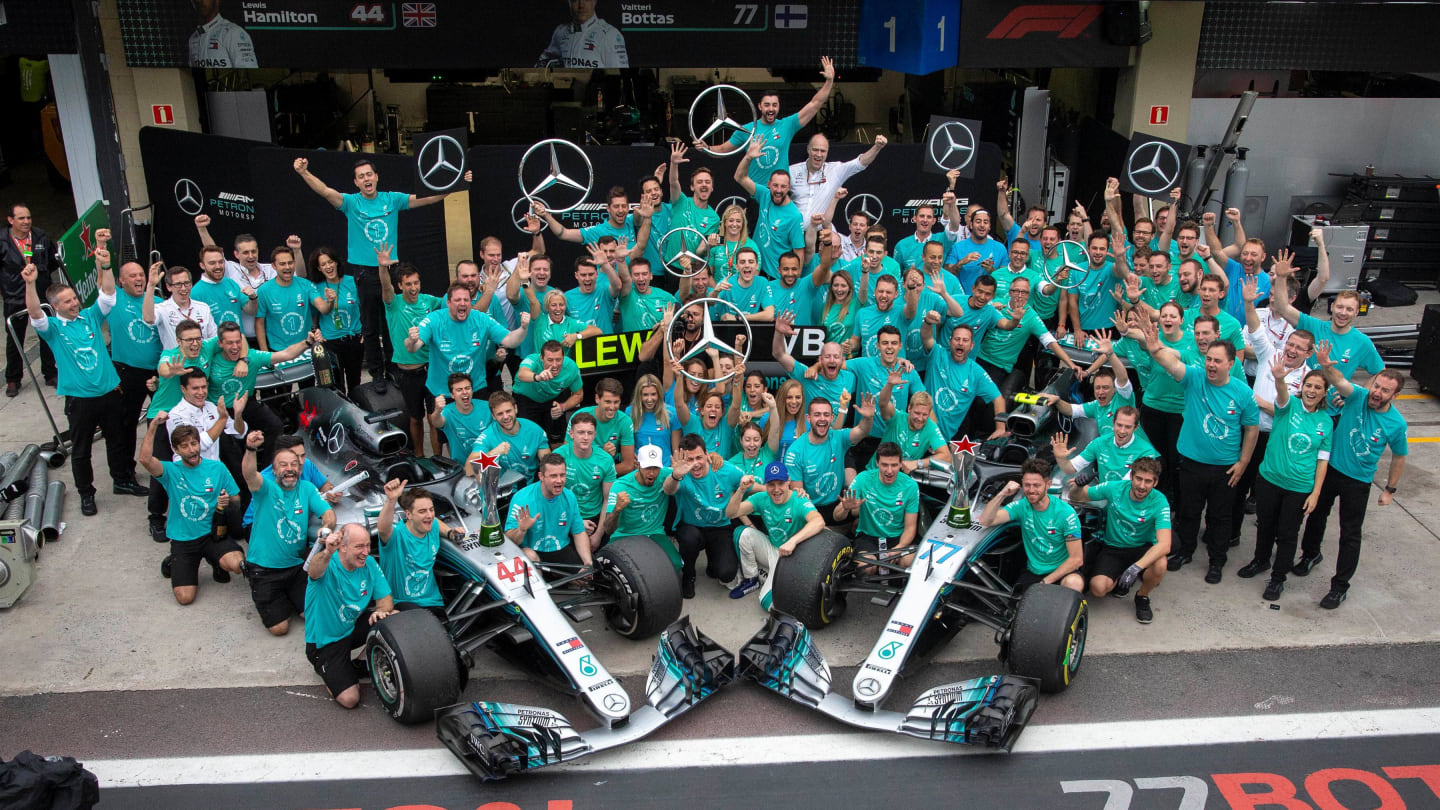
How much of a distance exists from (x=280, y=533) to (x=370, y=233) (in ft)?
12.6

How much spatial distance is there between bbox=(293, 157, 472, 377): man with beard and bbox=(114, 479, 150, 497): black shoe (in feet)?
6.87

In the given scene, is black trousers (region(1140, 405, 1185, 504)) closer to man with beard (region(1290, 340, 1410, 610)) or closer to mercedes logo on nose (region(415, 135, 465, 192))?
man with beard (region(1290, 340, 1410, 610))

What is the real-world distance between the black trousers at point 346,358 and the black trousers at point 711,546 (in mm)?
3628

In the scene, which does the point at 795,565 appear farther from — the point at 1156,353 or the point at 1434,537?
the point at 1434,537

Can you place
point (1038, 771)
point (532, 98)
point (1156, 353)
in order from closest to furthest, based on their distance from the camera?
point (1038, 771), point (1156, 353), point (532, 98)

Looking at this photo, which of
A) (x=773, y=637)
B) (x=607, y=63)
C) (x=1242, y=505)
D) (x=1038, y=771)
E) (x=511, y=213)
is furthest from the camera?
(x=607, y=63)

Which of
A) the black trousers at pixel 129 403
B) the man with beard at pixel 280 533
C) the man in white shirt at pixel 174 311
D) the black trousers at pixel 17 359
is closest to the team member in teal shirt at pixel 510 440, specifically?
the man with beard at pixel 280 533

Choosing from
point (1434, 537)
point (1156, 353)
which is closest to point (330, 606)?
point (1156, 353)

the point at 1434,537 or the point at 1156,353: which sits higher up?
the point at 1156,353

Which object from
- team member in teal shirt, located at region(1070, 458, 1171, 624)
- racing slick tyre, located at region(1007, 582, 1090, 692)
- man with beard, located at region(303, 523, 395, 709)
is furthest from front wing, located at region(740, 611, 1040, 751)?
man with beard, located at region(303, 523, 395, 709)

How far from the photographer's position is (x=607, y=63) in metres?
13.8

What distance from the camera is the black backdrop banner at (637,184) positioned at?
492 inches

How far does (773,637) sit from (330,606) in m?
2.64

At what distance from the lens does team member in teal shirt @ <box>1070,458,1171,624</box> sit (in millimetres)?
7816
